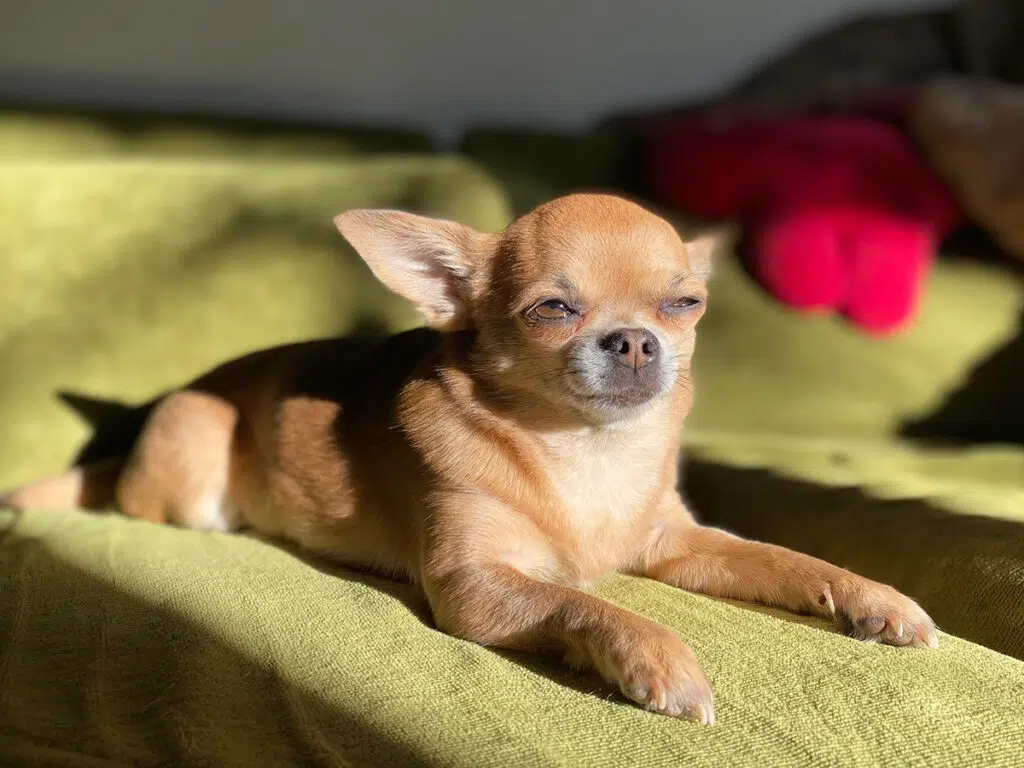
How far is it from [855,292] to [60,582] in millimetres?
1754

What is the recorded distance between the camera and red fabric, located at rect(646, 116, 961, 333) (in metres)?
2.17

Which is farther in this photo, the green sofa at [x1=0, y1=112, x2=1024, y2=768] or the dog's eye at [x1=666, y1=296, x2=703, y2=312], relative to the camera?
the dog's eye at [x1=666, y1=296, x2=703, y2=312]

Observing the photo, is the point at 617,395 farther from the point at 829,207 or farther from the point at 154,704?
the point at 829,207

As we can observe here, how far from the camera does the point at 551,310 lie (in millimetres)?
1204

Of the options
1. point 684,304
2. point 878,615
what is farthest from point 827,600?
point 684,304

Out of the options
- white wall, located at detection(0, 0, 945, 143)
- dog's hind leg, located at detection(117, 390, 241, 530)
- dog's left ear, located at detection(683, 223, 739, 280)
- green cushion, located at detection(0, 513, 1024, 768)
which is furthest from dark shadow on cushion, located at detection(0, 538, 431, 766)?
white wall, located at detection(0, 0, 945, 143)

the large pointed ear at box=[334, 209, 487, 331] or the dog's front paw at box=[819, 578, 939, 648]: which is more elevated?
the large pointed ear at box=[334, 209, 487, 331]

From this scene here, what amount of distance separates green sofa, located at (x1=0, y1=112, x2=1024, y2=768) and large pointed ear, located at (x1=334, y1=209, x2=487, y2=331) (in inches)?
15.9

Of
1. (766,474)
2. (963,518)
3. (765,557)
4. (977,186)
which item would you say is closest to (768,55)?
(977,186)

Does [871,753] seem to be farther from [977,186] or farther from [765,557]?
[977,186]

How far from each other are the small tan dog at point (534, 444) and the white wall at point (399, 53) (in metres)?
1.25

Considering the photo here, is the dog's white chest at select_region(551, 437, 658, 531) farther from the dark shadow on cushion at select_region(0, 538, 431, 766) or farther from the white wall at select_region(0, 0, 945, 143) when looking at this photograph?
the white wall at select_region(0, 0, 945, 143)

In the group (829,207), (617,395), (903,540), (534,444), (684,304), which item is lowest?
(903,540)

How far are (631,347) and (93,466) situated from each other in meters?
1.14
